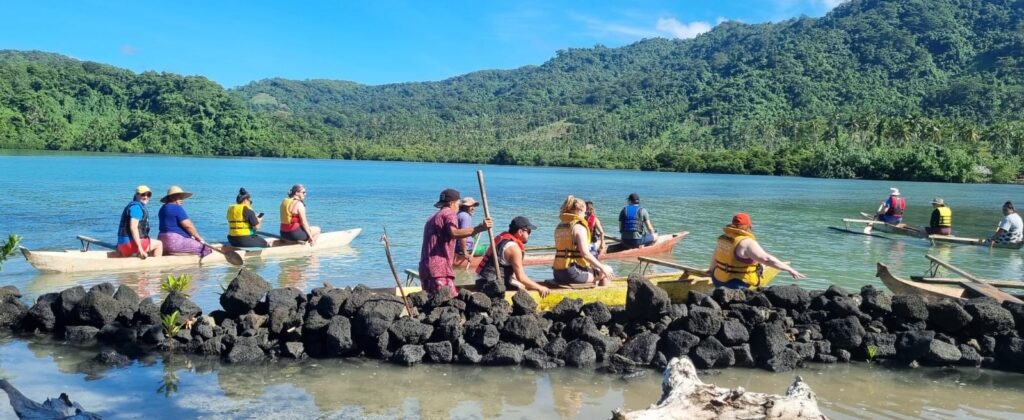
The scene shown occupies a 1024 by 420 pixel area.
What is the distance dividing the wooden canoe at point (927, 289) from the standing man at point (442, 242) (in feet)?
21.8

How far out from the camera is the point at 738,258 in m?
10.5

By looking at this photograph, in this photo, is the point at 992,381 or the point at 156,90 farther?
the point at 156,90

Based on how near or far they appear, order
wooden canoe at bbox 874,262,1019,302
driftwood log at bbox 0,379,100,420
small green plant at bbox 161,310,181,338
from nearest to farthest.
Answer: driftwood log at bbox 0,379,100,420, small green plant at bbox 161,310,181,338, wooden canoe at bbox 874,262,1019,302

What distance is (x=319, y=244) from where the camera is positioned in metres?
18.7

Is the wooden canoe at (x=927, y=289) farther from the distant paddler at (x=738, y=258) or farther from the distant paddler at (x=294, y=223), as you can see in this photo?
the distant paddler at (x=294, y=223)

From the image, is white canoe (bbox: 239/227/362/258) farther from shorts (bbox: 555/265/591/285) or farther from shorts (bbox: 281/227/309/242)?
shorts (bbox: 555/265/591/285)

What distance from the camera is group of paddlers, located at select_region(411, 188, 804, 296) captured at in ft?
32.0

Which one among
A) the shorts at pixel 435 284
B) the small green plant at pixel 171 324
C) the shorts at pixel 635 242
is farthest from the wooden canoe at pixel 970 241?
the small green plant at pixel 171 324

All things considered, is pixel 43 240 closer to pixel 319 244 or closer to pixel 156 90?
pixel 319 244

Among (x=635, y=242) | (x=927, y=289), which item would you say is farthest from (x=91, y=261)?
(x=927, y=289)

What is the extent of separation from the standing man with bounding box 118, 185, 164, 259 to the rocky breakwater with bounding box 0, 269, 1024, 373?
4.52 metres

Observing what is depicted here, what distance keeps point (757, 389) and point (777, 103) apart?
19200 centimetres

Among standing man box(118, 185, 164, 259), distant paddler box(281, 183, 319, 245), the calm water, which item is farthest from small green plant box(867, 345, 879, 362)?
distant paddler box(281, 183, 319, 245)

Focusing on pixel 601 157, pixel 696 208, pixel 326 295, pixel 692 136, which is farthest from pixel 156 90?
pixel 326 295
